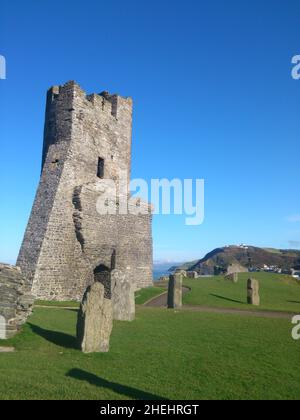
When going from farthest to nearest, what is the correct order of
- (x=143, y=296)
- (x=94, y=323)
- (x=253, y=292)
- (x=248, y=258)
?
1. (x=248, y=258)
2. (x=143, y=296)
3. (x=253, y=292)
4. (x=94, y=323)

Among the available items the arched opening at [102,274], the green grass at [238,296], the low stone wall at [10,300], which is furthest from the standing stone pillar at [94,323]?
the arched opening at [102,274]

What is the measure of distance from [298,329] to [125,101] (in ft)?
65.1

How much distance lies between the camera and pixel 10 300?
9.13 m

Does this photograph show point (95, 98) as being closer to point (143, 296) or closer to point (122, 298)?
point (143, 296)

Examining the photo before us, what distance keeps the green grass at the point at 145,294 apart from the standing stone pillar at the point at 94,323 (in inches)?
446

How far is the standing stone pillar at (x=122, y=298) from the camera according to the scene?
12747 mm

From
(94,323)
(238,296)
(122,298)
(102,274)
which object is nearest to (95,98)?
(102,274)

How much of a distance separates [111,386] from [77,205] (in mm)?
14905

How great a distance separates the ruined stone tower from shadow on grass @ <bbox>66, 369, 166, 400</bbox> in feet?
34.3

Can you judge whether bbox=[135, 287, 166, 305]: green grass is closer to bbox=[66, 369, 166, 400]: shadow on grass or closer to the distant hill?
bbox=[66, 369, 166, 400]: shadow on grass

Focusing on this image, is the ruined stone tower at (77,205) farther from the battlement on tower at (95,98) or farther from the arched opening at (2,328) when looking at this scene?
the arched opening at (2,328)

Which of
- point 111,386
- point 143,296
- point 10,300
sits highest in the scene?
point 10,300

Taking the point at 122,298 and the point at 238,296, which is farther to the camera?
the point at 238,296

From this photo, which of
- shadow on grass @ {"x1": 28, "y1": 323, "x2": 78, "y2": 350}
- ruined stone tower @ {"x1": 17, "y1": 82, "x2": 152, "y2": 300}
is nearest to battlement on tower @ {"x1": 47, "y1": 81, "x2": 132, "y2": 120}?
ruined stone tower @ {"x1": 17, "y1": 82, "x2": 152, "y2": 300}
